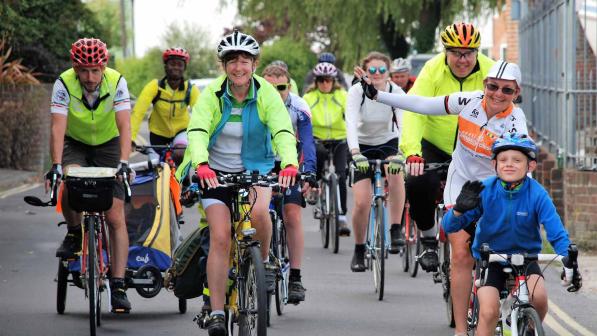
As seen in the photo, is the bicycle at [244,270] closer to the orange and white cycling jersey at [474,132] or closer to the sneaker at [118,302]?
the orange and white cycling jersey at [474,132]

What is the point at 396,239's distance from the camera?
12875mm

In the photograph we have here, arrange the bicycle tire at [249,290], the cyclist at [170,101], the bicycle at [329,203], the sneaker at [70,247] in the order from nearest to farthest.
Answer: the bicycle tire at [249,290] → the sneaker at [70,247] → the cyclist at [170,101] → the bicycle at [329,203]

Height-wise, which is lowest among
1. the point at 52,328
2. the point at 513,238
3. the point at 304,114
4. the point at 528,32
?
the point at 52,328

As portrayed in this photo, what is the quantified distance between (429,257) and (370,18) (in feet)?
76.2

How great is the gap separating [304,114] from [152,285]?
6.07 feet

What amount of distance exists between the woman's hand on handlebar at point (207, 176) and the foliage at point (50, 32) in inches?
812

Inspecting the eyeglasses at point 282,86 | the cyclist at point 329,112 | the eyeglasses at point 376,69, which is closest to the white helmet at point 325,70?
the cyclist at point 329,112

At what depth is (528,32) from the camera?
2555cm

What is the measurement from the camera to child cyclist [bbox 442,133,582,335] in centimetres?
761

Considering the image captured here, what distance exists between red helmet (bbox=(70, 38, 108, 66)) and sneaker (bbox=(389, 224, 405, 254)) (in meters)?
3.60

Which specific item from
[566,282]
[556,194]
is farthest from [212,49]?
[566,282]

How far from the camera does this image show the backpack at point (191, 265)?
9102 millimetres

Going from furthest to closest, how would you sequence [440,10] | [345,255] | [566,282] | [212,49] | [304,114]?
[212,49] < [440,10] < [345,255] < [304,114] < [566,282]

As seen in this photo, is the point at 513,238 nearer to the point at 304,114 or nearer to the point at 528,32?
the point at 304,114
